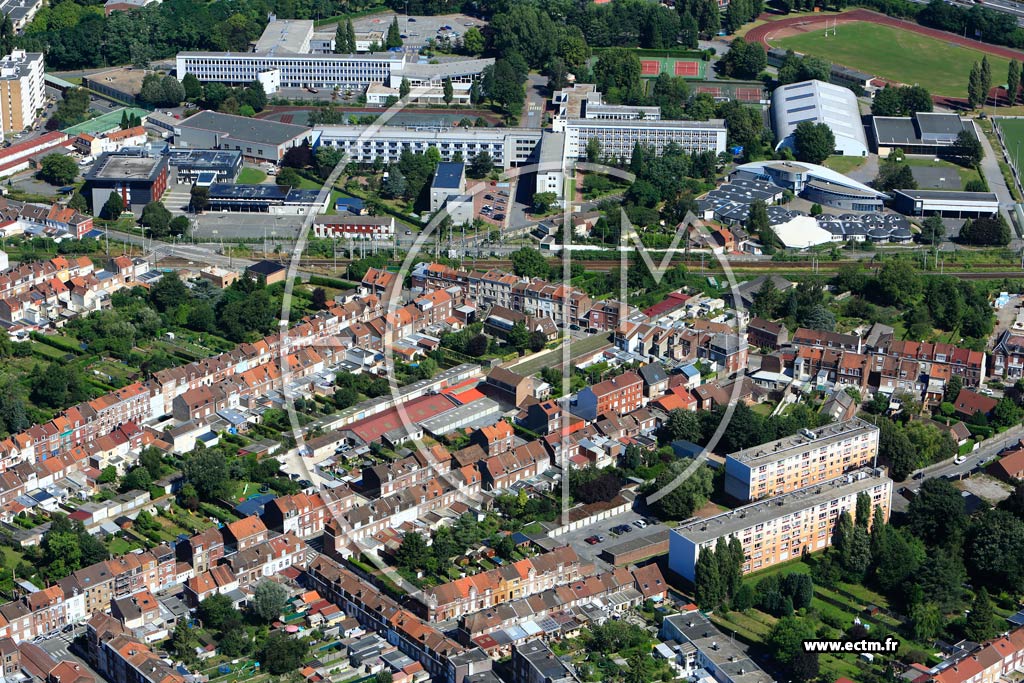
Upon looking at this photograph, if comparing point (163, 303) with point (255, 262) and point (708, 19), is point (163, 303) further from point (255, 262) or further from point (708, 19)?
point (708, 19)

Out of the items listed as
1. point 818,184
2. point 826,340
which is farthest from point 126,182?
point 826,340

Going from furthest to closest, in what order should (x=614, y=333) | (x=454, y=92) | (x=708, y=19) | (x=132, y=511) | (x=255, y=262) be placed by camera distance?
(x=708, y=19)
(x=454, y=92)
(x=255, y=262)
(x=614, y=333)
(x=132, y=511)

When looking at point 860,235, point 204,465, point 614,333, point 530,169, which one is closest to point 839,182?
point 860,235

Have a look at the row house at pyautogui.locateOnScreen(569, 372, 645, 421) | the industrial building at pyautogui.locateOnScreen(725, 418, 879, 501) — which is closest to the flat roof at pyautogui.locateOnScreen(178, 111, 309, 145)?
the row house at pyautogui.locateOnScreen(569, 372, 645, 421)

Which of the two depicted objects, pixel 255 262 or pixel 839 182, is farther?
pixel 839 182

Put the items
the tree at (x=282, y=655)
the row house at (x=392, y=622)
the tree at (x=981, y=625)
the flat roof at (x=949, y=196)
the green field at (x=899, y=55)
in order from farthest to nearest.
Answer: the green field at (x=899, y=55), the flat roof at (x=949, y=196), the tree at (x=981, y=625), the tree at (x=282, y=655), the row house at (x=392, y=622)

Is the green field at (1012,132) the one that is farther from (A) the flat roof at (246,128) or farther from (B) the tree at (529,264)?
(A) the flat roof at (246,128)

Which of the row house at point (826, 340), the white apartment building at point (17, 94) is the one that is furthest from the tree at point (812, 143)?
the white apartment building at point (17, 94)
